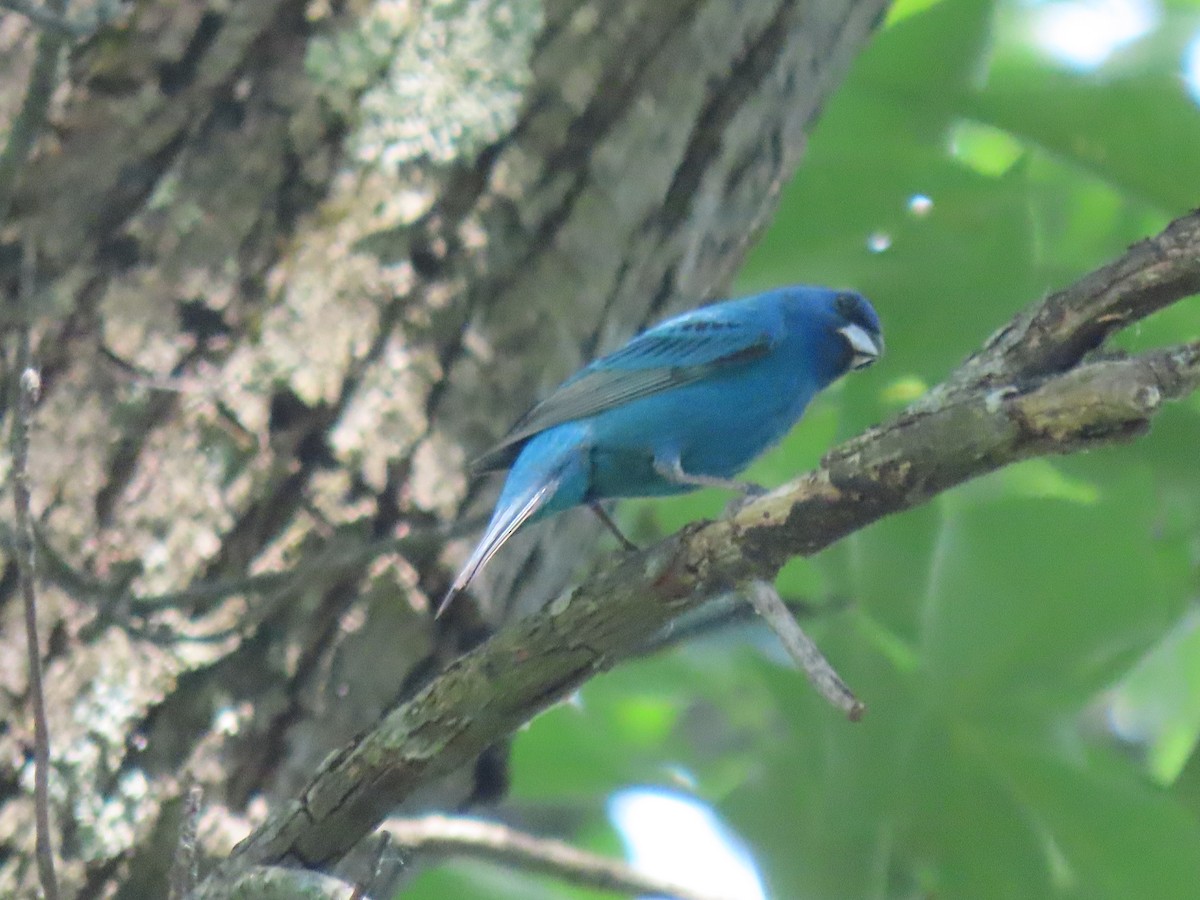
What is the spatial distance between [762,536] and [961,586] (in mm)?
1524

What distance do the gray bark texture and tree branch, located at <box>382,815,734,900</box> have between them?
270mm

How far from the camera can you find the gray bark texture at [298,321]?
107 inches

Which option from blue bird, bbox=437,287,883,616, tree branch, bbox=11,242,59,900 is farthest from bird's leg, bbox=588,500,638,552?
tree branch, bbox=11,242,59,900

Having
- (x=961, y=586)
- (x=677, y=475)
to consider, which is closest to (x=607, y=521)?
(x=677, y=475)

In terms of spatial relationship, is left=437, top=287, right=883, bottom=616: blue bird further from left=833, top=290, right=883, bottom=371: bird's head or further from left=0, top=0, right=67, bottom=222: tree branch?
left=0, top=0, right=67, bottom=222: tree branch

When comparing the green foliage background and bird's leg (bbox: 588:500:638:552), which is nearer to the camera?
the green foliage background

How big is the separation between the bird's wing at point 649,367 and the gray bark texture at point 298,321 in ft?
0.40

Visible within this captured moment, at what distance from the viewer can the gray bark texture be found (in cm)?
273

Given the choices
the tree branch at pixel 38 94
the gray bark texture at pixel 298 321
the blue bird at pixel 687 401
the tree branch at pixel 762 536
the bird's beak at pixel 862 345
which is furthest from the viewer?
the bird's beak at pixel 862 345


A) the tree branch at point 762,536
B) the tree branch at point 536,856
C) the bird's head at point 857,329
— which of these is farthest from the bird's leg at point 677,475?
the tree branch at point 762,536

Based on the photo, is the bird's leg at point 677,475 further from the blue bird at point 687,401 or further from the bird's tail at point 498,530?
the bird's tail at point 498,530

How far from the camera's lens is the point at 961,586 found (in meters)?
3.51

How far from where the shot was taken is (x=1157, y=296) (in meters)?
2.01

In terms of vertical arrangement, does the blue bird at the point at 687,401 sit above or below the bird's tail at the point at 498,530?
below
